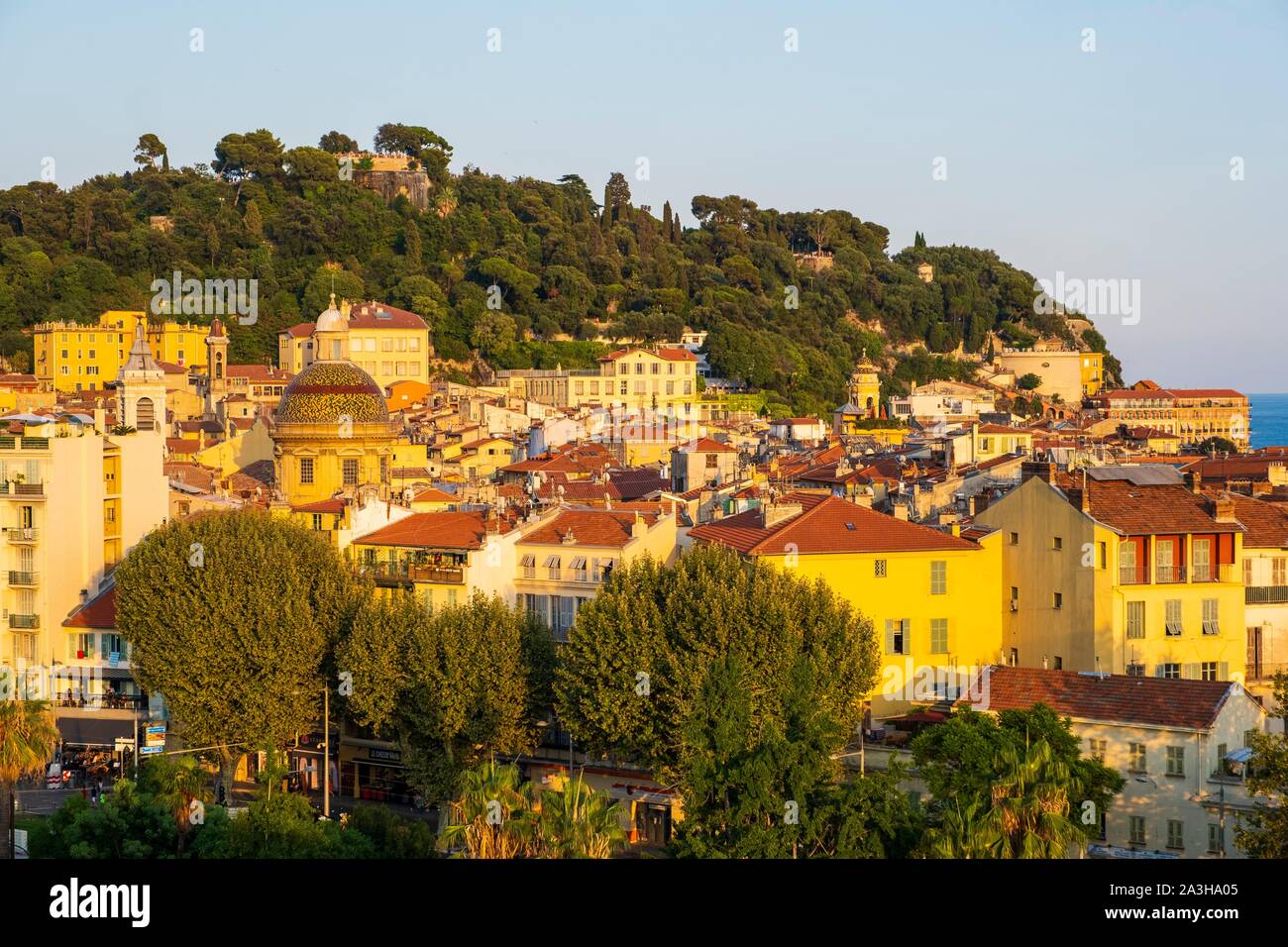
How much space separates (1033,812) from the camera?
2539 centimetres

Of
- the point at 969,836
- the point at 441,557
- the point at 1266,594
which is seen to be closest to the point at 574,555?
the point at 441,557

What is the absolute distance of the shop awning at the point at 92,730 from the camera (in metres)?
44.6

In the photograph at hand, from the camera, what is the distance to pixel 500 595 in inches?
1727

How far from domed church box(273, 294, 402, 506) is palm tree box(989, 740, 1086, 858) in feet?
118

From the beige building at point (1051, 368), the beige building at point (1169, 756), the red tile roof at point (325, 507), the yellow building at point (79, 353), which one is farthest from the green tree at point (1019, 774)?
the beige building at point (1051, 368)

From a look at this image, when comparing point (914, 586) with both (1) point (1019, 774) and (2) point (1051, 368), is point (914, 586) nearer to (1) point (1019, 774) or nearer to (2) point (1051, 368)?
(1) point (1019, 774)

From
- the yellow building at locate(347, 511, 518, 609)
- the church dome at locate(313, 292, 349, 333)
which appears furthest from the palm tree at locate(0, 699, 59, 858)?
the church dome at locate(313, 292, 349, 333)

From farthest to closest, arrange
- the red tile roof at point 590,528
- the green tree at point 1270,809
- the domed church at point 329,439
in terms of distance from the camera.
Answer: the domed church at point 329,439 < the red tile roof at point 590,528 < the green tree at point 1270,809

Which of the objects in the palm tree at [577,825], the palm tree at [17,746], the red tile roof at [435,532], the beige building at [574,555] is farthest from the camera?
the red tile roof at [435,532]

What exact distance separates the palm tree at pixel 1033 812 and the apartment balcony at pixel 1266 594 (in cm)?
1546

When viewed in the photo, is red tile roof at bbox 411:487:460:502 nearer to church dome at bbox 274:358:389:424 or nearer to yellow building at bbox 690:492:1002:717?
church dome at bbox 274:358:389:424

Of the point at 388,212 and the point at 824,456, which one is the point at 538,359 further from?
the point at 824,456

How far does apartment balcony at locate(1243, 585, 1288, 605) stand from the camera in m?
40.7

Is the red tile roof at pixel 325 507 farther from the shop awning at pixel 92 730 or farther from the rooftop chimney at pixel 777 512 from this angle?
the rooftop chimney at pixel 777 512
